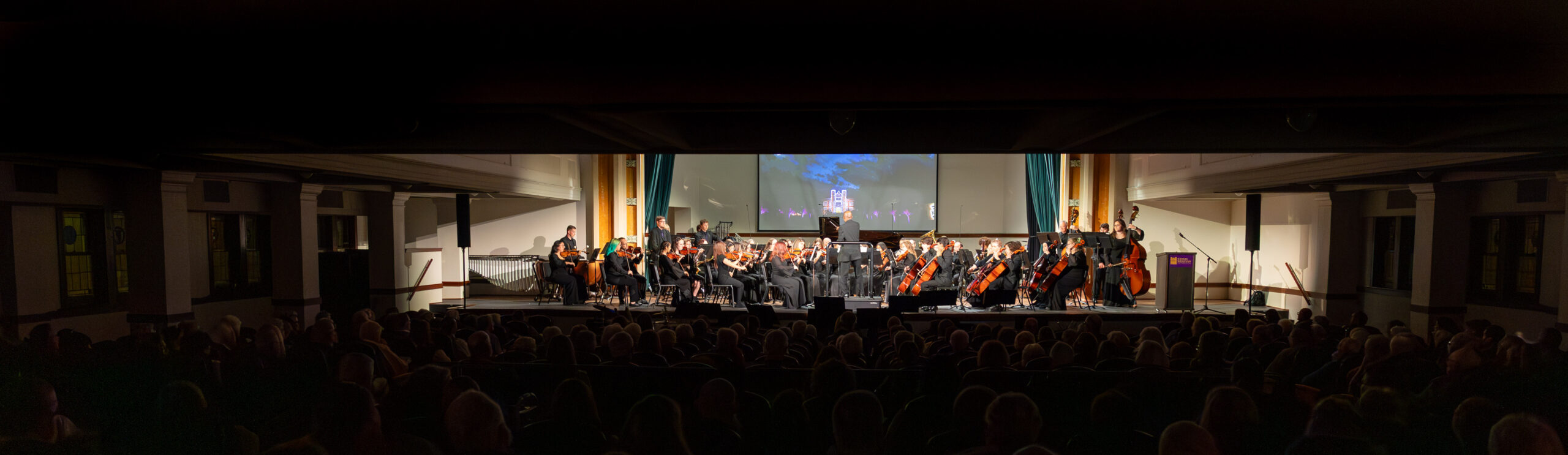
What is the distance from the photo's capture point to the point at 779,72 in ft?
8.86

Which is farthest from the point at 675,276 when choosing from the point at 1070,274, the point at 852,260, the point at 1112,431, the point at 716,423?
the point at 1112,431

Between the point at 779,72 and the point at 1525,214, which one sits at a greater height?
the point at 1525,214

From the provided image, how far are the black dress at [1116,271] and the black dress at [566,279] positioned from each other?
835 centimetres

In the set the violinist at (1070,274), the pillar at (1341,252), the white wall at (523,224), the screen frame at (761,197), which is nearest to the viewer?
the violinist at (1070,274)

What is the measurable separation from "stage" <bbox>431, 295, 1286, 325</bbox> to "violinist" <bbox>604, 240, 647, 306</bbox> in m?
0.47

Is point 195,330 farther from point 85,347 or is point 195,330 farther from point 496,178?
point 496,178

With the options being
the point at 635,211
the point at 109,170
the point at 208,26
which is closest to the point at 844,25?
the point at 208,26

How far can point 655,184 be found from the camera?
14773 millimetres

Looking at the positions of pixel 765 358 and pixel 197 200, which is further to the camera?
pixel 197 200

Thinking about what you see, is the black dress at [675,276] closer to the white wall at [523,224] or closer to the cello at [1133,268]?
the white wall at [523,224]

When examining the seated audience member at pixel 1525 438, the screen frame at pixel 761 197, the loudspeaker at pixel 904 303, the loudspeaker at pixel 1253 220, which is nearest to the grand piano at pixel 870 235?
the loudspeaker at pixel 904 303

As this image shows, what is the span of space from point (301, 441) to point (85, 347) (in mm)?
3864

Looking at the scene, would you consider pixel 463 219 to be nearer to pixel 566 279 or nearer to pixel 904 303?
pixel 566 279

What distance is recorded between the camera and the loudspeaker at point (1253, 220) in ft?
35.1
